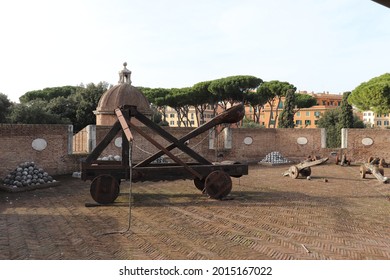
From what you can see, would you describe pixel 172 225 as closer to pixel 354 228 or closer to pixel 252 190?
pixel 354 228

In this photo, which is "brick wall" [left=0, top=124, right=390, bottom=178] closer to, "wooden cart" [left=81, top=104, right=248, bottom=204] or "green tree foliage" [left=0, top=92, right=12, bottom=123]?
"wooden cart" [left=81, top=104, right=248, bottom=204]

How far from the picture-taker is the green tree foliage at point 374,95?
29.7m

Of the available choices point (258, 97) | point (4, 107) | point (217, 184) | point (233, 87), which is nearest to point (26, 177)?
point (217, 184)

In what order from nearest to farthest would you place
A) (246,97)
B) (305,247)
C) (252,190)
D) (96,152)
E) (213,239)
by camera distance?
(305,247)
(213,239)
(96,152)
(252,190)
(246,97)

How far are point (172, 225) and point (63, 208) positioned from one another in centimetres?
318

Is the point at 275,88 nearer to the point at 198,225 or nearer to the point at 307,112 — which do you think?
the point at 307,112

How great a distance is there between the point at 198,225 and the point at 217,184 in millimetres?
2348

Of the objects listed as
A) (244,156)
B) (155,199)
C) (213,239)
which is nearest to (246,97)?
(244,156)

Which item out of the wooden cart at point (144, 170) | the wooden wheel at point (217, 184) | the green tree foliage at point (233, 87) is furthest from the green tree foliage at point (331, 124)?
the wooden wheel at point (217, 184)

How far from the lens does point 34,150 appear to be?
1345cm

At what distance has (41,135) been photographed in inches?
538

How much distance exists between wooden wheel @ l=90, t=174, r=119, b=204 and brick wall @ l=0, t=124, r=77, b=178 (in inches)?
260

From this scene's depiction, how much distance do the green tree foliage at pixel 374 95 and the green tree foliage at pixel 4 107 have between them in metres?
32.0

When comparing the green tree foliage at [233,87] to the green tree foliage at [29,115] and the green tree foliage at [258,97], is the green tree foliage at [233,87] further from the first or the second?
the green tree foliage at [29,115]
